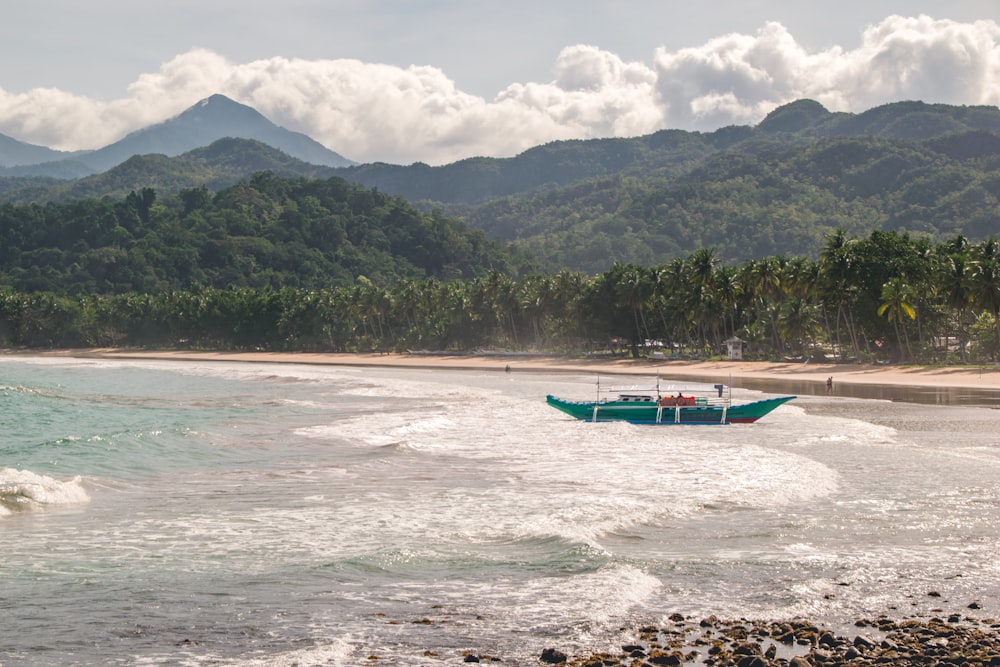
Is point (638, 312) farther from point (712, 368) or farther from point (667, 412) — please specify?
point (667, 412)

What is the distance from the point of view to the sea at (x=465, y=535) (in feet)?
47.2

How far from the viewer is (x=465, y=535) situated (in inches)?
800

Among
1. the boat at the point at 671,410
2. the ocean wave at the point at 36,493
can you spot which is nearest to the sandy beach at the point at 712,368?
the boat at the point at 671,410

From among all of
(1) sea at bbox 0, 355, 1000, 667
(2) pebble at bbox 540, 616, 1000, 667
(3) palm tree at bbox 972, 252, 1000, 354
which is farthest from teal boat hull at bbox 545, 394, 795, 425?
(3) palm tree at bbox 972, 252, 1000, 354

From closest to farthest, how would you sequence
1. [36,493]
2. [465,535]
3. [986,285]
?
1. [465,535]
2. [36,493]
3. [986,285]

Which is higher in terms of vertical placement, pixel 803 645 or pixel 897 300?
pixel 897 300

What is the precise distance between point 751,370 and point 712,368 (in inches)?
171

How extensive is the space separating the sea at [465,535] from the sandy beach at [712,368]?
67.3ft

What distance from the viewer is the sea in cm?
1440

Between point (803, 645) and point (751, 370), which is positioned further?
point (751, 370)

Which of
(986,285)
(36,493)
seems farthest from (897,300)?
(36,493)

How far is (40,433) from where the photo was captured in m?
40.8

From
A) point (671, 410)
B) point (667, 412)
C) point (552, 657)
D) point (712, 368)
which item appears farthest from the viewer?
point (712, 368)

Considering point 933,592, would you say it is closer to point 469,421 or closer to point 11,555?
point 11,555
